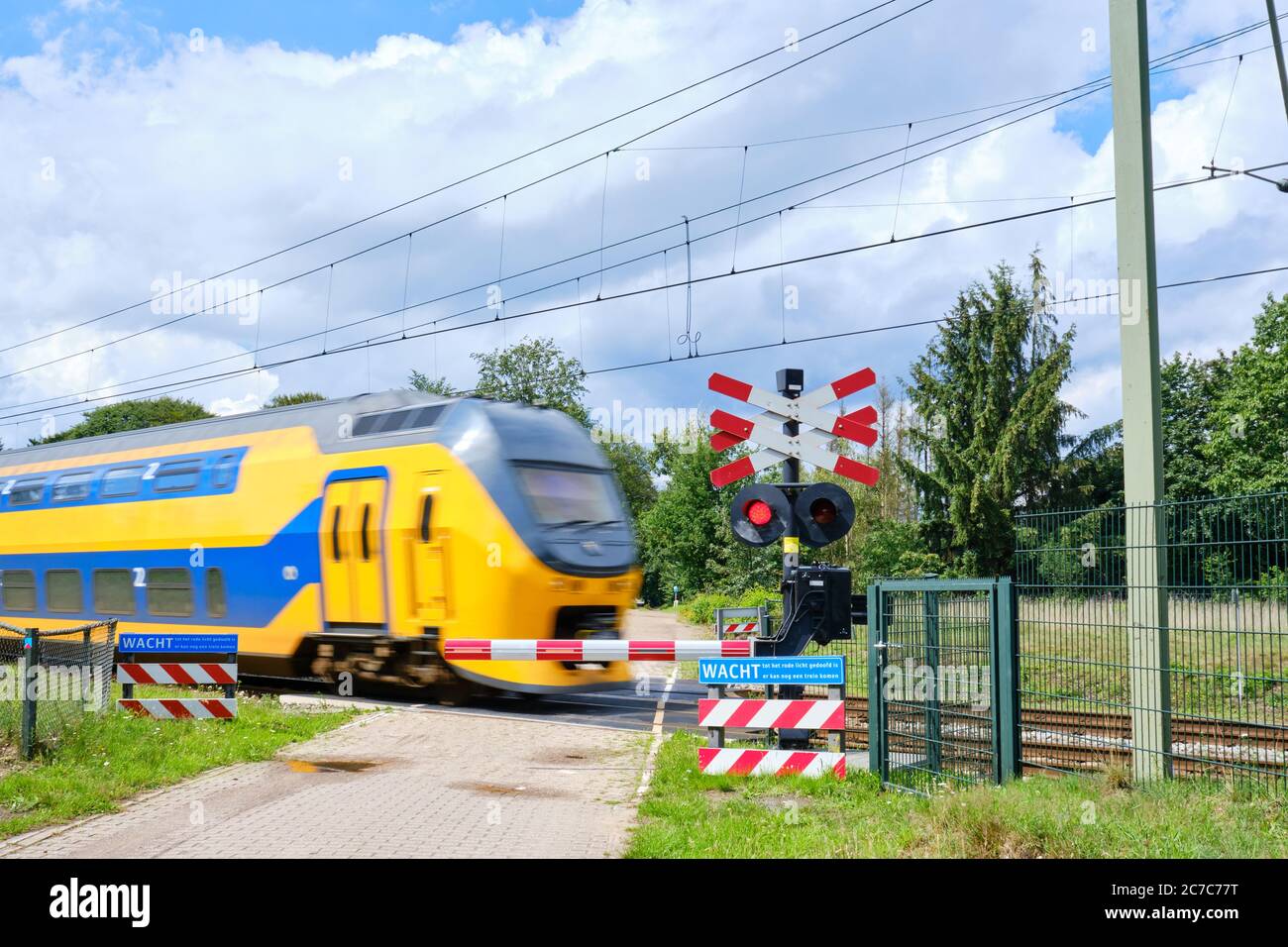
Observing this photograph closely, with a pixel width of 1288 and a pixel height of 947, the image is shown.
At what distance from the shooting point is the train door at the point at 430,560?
1438 centimetres

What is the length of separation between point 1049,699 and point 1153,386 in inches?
95.9

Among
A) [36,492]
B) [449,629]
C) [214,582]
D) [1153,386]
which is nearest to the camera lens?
[1153,386]

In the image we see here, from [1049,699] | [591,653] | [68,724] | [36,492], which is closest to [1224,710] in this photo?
[1049,699]

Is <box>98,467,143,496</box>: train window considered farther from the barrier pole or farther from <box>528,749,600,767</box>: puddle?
the barrier pole

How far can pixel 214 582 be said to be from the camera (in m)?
17.3

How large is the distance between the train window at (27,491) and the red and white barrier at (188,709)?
11.3 metres

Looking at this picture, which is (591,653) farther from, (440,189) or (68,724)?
(440,189)

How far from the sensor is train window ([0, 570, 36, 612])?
21250mm

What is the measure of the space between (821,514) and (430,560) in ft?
22.0

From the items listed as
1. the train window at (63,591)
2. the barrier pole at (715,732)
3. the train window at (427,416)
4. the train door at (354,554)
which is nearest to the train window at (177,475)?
the train window at (63,591)

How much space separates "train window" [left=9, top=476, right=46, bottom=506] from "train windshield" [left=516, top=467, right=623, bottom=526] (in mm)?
11621

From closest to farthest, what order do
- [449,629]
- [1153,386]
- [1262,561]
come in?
1. [1262,561]
2. [1153,386]
3. [449,629]

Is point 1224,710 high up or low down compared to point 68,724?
up
